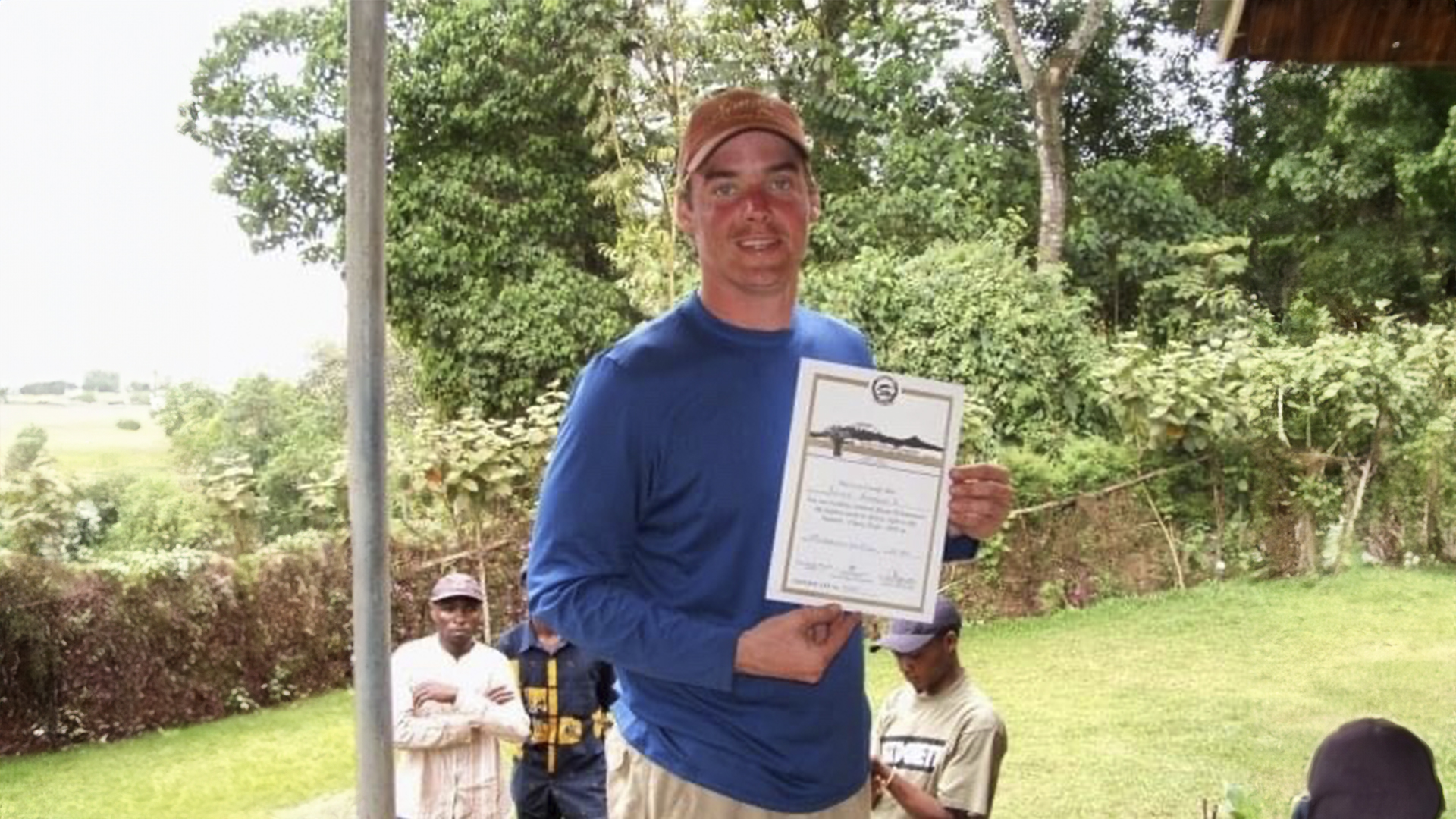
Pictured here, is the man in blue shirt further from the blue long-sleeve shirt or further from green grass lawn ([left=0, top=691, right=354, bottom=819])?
green grass lawn ([left=0, top=691, right=354, bottom=819])

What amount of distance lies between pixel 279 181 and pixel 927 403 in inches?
318

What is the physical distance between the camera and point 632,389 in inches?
41.2

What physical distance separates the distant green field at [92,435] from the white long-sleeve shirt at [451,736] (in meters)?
3.05

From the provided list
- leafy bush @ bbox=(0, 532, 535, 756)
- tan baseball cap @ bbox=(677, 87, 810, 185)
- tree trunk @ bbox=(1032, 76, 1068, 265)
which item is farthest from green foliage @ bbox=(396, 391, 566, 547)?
tan baseball cap @ bbox=(677, 87, 810, 185)

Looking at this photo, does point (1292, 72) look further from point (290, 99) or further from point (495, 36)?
point (290, 99)

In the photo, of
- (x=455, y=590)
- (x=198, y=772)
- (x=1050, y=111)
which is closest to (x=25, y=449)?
(x=198, y=772)

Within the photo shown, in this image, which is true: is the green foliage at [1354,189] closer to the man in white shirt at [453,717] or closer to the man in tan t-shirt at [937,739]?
the man in white shirt at [453,717]

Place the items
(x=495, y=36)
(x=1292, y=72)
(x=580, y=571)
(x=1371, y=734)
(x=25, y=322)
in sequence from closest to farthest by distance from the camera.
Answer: (x=580, y=571) < (x=1371, y=734) < (x=25, y=322) < (x=495, y=36) < (x=1292, y=72)

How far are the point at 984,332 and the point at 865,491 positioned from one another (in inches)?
236

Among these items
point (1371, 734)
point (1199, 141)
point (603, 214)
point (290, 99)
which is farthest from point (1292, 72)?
point (1371, 734)

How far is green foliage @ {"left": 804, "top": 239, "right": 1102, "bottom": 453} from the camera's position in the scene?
22.9 feet

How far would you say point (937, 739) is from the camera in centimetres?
196

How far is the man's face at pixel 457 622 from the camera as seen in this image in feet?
9.34

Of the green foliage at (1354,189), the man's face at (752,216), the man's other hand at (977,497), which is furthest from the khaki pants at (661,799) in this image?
the green foliage at (1354,189)
